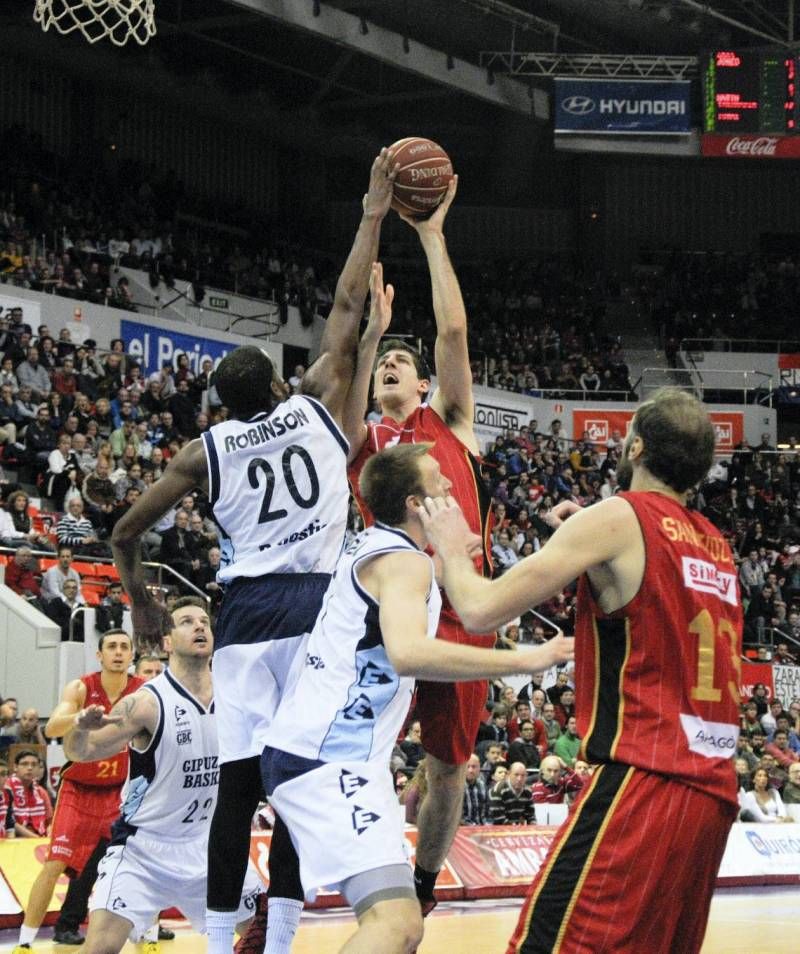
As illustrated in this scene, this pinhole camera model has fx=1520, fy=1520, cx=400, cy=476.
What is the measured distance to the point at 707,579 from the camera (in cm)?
428

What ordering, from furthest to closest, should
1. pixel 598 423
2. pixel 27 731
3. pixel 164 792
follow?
pixel 598 423 → pixel 27 731 → pixel 164 792

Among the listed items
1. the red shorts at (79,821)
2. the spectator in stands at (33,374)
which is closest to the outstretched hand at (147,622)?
the red shorts at (79,821)

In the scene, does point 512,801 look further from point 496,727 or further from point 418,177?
point 418,177

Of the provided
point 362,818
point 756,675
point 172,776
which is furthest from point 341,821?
point 756,675

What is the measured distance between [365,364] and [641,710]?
2.41 m

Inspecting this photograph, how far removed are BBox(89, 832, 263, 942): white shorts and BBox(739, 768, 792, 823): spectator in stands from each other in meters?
10.6

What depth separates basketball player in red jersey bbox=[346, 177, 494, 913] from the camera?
6.38 meters

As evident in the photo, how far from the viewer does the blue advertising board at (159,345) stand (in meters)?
25.8

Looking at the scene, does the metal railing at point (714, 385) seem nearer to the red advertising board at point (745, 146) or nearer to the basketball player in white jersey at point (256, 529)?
the red advertising board at point (745, 146)

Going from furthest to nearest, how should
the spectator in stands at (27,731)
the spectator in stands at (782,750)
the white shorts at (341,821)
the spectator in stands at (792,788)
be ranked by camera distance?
the spectator in stands at (782,750)
the spectator in stands at (792,788)
the spectator in stands at (27,731)
the white shorts at (341,821)

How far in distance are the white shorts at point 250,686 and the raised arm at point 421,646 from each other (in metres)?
1.03

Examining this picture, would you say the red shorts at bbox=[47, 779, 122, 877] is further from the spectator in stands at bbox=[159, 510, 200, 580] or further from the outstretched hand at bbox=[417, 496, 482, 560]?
the spectator in stands at bbox=[159, 510, 200, 580]

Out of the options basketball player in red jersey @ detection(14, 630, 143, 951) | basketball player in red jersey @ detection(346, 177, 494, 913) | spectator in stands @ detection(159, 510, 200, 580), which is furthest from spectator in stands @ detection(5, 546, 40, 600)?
basketball player in red jersey @ detection(346, 177, 494, 913)

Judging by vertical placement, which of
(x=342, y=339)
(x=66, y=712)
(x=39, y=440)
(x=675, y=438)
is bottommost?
(x=66, y=712)
